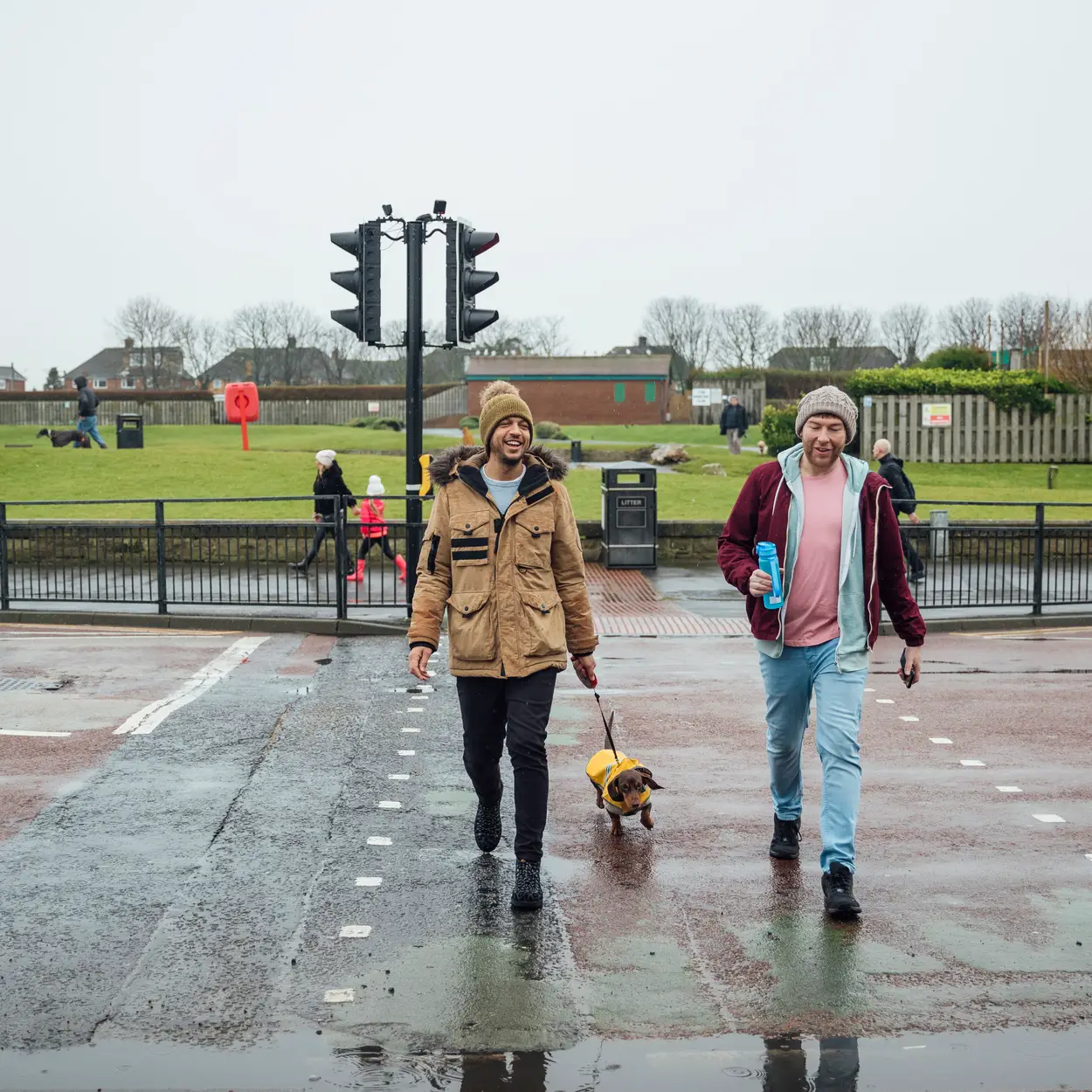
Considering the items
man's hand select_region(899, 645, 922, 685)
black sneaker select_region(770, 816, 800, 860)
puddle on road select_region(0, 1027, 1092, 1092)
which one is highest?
man's hand select_region(899, 645, 922, 685)

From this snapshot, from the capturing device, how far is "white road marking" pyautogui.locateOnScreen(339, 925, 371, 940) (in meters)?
4.91

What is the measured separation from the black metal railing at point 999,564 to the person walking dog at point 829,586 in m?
9.69

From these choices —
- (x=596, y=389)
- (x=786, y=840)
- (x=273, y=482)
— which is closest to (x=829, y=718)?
(x=786, y=840)

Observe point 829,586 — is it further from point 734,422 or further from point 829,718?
point 734,422

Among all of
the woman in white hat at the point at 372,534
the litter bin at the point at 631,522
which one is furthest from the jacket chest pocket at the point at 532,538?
the litter bin at the point at 631,522

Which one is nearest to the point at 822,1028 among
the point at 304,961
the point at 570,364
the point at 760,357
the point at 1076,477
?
the point at 304,961

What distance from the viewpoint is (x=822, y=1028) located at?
13.6 feet

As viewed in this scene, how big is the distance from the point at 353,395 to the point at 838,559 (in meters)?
58.0

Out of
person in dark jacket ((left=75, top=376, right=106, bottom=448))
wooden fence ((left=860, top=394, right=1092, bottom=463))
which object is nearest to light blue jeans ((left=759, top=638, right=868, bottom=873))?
person in dark jacket ((left=75, top=376, right=106, bottom=448))

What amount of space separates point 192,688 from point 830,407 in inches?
245

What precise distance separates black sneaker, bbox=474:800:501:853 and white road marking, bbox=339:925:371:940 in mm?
984

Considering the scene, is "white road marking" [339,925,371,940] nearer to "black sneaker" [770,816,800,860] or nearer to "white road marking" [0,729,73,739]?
"black sneaker" [770,816,800,860]

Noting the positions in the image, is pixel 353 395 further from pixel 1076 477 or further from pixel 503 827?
pixel 503 827

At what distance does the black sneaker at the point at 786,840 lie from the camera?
5.86 meters
